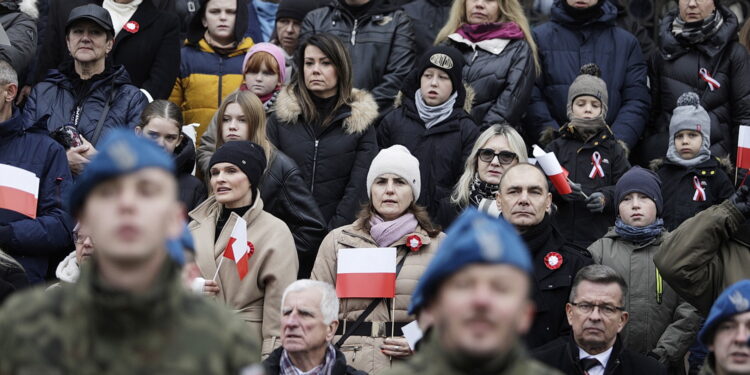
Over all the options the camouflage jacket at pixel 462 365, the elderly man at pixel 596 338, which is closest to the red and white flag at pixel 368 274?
the elderly man at pixel 596 338

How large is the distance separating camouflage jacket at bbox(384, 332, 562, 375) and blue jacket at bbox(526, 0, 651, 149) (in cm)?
621

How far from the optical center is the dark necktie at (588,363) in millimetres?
6738

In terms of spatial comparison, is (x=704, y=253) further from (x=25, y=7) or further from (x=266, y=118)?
(x=25, y=7)

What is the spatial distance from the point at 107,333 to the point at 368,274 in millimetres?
3781

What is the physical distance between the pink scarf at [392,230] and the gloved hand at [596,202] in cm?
166

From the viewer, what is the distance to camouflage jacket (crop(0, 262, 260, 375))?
3.44m

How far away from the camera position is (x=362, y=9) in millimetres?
9898

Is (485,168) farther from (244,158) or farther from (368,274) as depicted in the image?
(244,158)

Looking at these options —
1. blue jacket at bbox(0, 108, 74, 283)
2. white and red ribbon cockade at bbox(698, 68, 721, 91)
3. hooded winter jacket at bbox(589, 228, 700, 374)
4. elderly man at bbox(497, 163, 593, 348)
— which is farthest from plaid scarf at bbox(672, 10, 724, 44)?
blue jacket at bbox(0, 108, 74, 283)

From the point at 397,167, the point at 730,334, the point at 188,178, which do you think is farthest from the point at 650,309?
the point at 188,178

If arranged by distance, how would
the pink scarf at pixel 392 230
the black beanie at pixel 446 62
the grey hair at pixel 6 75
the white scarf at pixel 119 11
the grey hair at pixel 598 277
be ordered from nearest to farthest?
the grey hair at pixel 598 277 → the pink scarf at pixel 392 230 → the grey hair at pixel 6 75 → the black beanie at pixel 446 62 → the white scarf at pixel 119 11

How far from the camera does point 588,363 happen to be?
675cm

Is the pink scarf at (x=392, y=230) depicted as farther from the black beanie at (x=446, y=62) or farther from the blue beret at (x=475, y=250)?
the blue beret at (x=475, y=250)

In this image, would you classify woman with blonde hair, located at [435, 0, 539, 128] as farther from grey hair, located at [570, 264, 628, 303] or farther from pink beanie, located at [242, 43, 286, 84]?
grey hair, located at [570, 264, 628, 303]
